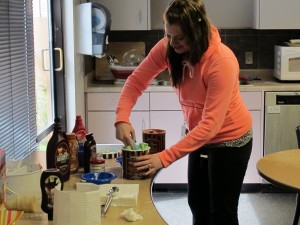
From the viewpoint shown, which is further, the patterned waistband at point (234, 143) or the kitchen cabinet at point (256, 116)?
the kitchen cabinet at point (256, 116)

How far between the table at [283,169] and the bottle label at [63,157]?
0.86 metres

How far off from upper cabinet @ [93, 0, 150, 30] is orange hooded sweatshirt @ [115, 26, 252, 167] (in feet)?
6.99

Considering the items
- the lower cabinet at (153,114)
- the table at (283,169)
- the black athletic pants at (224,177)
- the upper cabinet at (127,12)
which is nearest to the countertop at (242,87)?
the lower cabinet at (153,114)

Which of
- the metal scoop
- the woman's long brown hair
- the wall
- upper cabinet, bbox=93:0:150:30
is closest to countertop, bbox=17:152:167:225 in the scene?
the metal scoop

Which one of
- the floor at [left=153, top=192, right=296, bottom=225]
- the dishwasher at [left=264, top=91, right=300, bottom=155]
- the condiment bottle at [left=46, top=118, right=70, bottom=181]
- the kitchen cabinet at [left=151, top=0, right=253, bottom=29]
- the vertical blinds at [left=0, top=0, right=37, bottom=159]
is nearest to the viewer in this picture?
the condiment bottle at [left=46, top=118, right=70, bottom=181]

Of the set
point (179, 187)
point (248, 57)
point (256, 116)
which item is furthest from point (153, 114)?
point (248, 57)

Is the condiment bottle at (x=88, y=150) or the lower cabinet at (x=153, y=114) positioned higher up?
the condiment bottle at (x=88, y=150)

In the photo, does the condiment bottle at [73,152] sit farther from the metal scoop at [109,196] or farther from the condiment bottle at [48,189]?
the condiment bottle at [48,189]

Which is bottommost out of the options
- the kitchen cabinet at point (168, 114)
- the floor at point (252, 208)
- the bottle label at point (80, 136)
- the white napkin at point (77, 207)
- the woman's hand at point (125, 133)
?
the floor at point (252, 208)

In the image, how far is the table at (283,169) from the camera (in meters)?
2.18

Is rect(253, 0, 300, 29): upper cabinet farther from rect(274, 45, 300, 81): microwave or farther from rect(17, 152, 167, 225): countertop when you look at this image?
rect(17, 152, 167, 225): countertop

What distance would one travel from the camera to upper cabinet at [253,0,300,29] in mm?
4406

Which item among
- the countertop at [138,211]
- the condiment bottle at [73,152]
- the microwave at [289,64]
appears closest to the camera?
the countertop at [138,211]

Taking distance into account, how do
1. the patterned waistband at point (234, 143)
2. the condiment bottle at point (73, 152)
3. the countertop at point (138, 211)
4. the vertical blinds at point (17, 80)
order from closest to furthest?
the countertop at point (138, 211), the condiment bottle at point (73, 152), the patterned waistband at point (234, 143), the vertical blinds at point (17, 80)
